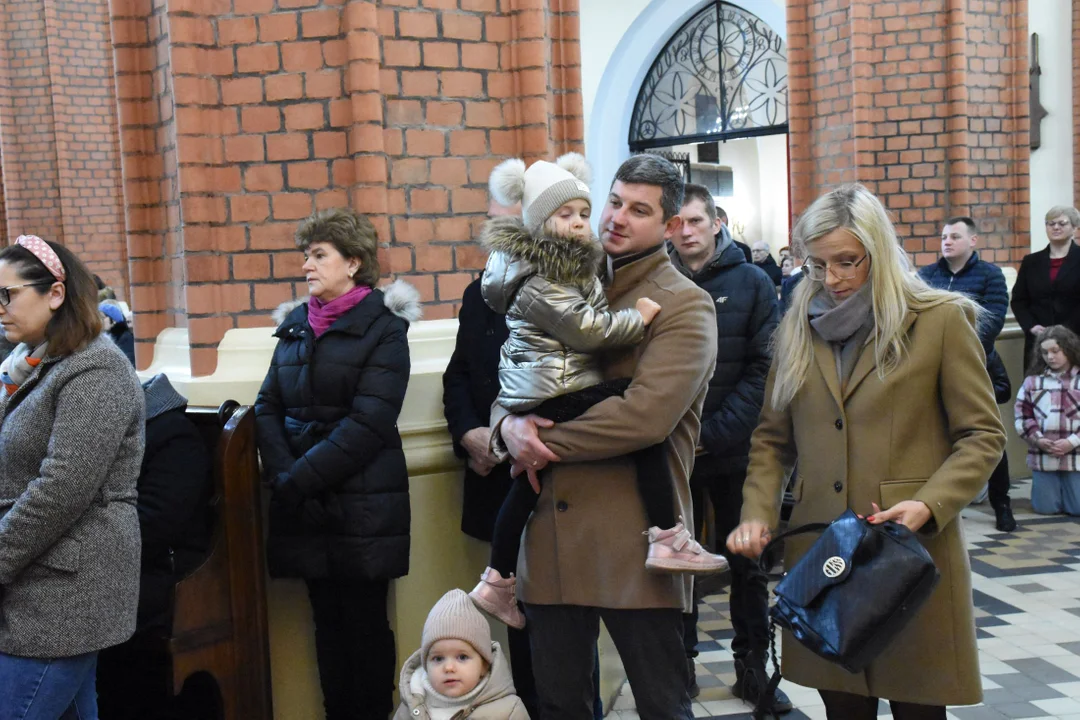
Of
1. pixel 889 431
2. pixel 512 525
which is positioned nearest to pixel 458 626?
pixel 512 525

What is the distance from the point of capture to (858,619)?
2.23 metres

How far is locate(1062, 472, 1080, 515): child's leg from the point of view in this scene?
6648 millimetres

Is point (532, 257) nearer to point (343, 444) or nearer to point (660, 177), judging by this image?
point (660, 177)

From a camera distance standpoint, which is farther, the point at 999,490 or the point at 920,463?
the point at 999,490

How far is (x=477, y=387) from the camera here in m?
3.49

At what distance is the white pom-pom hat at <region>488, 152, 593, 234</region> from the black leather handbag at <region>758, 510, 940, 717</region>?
106 centimetres

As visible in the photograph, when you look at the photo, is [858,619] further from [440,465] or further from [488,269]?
[440,465]

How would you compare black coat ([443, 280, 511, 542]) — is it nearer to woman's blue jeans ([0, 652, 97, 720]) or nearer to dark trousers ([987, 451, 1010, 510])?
woman's blue jeans ([0, 652, 97, 720])

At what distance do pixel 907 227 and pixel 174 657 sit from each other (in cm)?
606

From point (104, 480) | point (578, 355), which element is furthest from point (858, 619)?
point (104, 480)

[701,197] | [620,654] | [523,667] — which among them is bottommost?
[523,667]

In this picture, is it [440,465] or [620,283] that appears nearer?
[620,283]

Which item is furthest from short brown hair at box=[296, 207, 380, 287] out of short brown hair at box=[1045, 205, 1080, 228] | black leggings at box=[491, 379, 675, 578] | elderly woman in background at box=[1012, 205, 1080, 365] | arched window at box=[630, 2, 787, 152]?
arched window at box=[630, 2, 787, 152]

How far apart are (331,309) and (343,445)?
0.44m
